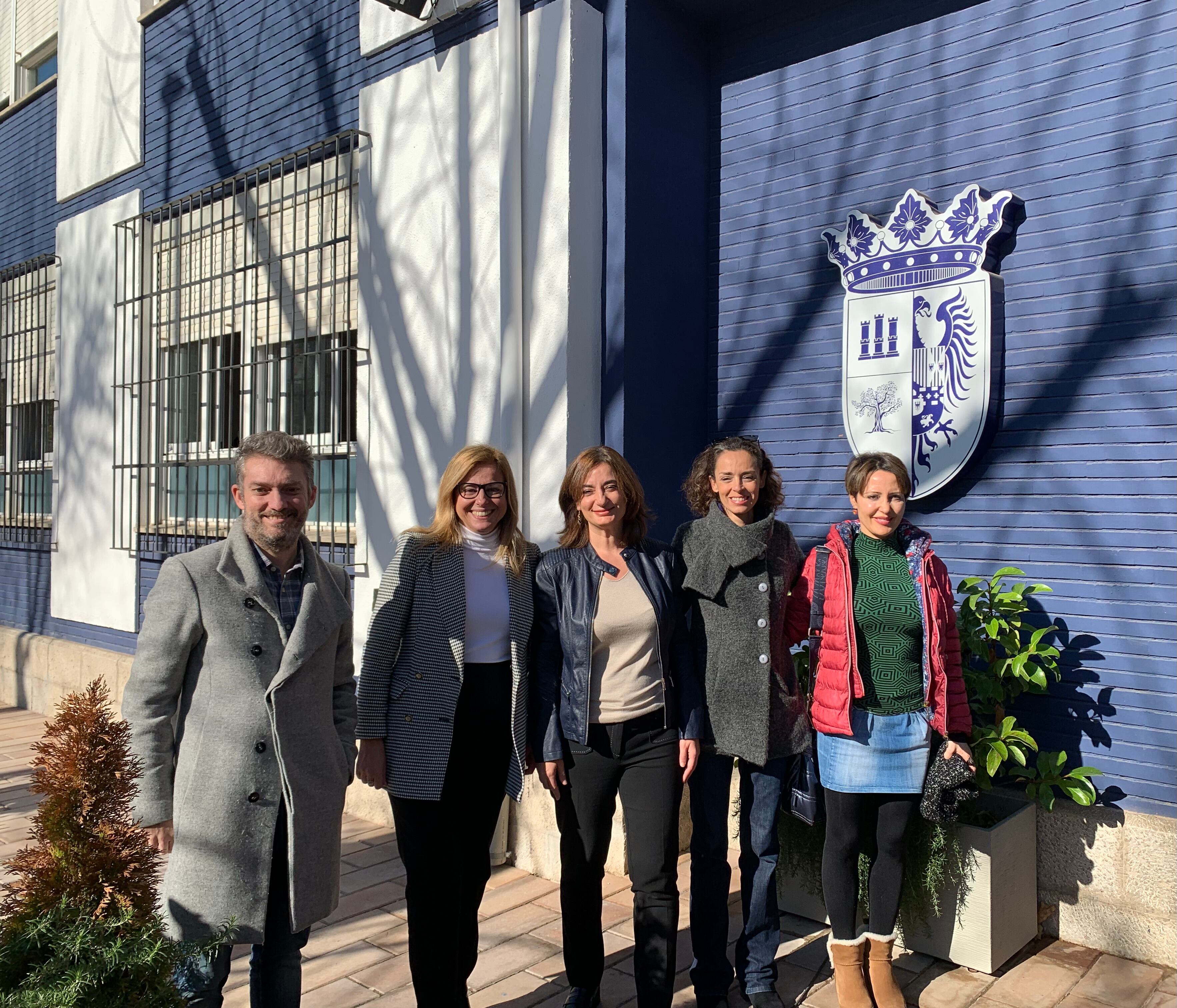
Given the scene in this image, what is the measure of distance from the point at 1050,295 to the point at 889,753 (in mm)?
2117

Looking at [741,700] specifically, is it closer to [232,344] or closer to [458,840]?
[458,840]

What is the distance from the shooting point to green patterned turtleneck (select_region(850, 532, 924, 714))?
3.22 m

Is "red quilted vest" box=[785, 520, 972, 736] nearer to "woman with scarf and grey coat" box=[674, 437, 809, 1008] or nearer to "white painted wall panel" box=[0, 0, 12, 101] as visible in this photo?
"woman with scarf and grey coat" box=[674, 437, 809, 1008]

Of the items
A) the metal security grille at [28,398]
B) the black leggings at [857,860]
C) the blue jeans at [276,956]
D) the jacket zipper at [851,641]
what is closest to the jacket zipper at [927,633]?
the jacket zipper at [851,641]

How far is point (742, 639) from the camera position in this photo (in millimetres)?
3244

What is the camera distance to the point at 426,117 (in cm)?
558

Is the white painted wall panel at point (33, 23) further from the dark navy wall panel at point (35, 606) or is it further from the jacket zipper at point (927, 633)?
the jacket zipper at point (927, 633)

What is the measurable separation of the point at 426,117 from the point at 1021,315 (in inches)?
129

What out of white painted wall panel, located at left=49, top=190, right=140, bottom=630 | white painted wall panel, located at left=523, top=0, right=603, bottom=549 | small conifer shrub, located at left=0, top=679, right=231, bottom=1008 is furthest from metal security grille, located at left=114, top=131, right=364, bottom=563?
small conifer shrub, located at left=0, top=679, right=231, bottom=1008

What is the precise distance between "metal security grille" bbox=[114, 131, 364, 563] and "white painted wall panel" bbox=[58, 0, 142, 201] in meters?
0.79

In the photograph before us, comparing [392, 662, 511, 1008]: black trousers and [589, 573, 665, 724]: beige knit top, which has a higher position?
[589, 573, 665, 724]: beige knit top

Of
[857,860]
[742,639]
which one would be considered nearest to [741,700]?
[742,639]

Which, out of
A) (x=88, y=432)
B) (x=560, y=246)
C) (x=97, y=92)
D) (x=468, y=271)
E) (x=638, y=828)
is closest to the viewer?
(x=638, y=828)

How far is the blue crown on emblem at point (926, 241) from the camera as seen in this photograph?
4230 millimetres
